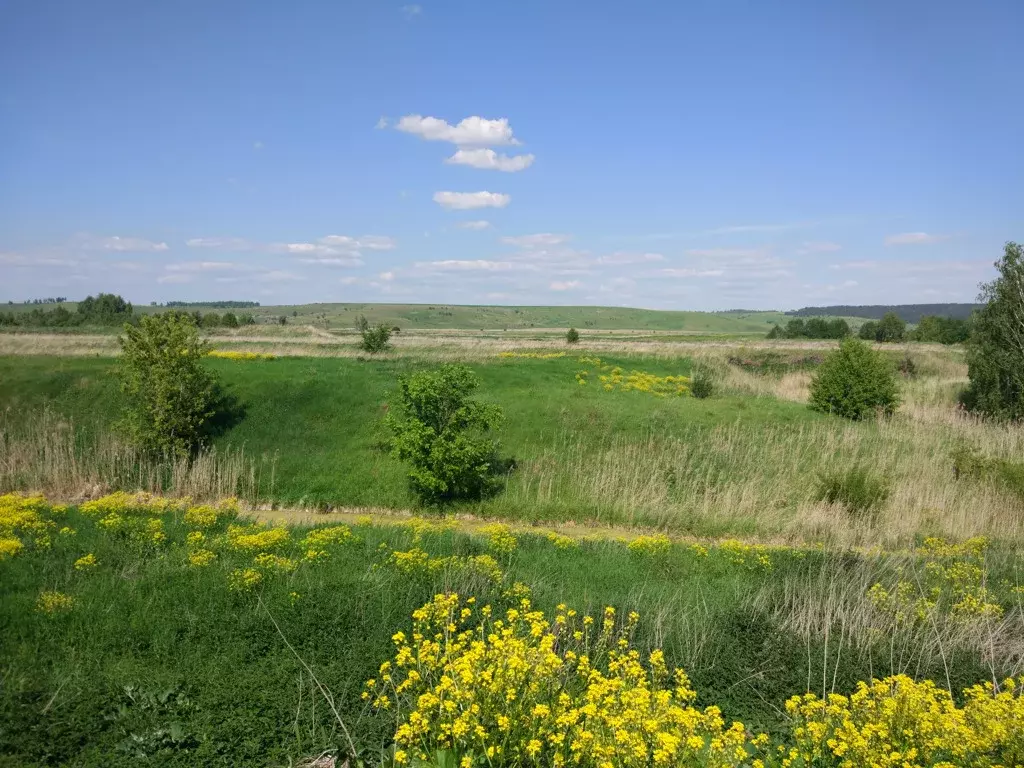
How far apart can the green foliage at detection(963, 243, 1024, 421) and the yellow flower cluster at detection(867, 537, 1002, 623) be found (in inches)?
717

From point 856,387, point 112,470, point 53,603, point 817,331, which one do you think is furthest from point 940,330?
point 53,603

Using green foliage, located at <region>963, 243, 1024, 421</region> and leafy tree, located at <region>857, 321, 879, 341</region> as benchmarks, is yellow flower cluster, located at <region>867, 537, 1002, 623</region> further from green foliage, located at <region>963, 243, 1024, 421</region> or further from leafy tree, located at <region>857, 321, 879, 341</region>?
leafy tree, located at <region>857, 321, 879, 341</region>

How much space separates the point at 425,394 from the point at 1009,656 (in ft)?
40.2

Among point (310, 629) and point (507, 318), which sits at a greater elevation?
point (507, 318)

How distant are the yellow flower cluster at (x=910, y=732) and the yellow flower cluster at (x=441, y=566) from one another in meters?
4.26

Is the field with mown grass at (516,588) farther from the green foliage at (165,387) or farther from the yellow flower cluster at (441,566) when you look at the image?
the green foliage at (165,387)

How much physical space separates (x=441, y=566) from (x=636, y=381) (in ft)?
65.4

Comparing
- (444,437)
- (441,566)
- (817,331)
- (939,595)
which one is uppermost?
(817,331)

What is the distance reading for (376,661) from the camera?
6531 millimetres

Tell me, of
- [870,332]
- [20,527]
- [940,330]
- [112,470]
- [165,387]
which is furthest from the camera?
[870,332]

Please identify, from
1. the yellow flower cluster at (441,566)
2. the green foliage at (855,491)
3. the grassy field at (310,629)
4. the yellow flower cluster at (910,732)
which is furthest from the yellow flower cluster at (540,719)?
the green foliage at (855,491)

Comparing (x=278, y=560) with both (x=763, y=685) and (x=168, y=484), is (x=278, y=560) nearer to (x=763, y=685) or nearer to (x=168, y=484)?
(x=763, y=685)

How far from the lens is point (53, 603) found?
708cm

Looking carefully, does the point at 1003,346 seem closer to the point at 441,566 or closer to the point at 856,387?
the point at 856,387
